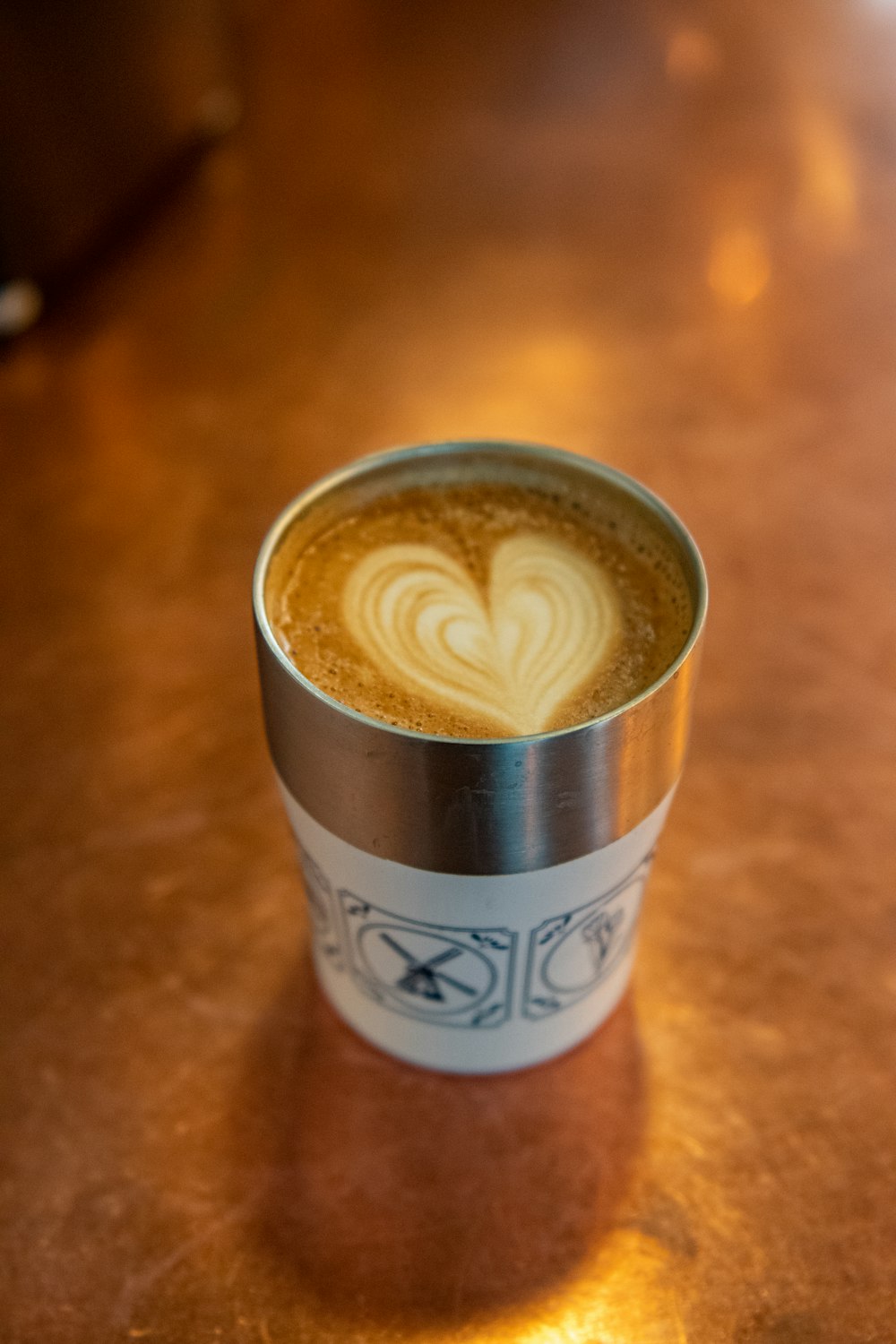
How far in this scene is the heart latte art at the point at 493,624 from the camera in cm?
46

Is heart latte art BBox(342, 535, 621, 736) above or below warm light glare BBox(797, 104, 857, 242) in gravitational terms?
above

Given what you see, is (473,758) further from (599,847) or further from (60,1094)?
(60,1094)

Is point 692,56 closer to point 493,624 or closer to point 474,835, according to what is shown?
point 493,624

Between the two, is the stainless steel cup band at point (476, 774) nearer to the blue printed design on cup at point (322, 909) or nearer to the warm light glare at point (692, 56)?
the blue printed design on cup at point (322, 909)

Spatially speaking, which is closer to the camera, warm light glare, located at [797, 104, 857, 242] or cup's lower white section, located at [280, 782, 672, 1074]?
cup's lower white section, located at [280, 782, 672, 1074]

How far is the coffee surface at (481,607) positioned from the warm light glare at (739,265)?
0.62 metres

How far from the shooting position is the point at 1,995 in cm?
57

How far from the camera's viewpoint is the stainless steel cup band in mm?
385

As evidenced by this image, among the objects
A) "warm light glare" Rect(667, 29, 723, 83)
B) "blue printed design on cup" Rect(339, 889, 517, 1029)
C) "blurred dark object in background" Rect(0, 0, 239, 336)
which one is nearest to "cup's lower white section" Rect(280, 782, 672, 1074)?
"blue printed design on cup" Rect(339, 889, 517, 1029)

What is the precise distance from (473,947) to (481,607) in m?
0.13

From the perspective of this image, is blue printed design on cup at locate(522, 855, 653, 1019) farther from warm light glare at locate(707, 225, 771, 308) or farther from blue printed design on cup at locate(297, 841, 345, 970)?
warm light glare at locate(707, 225, 771, 308)

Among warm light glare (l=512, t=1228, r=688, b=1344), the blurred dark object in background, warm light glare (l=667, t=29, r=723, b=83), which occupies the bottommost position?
warm light glare (l=512, t=1228, r=688, b=1344)

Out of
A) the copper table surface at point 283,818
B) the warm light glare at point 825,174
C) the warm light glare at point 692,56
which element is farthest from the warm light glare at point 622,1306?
the warm light glare at point 692,56

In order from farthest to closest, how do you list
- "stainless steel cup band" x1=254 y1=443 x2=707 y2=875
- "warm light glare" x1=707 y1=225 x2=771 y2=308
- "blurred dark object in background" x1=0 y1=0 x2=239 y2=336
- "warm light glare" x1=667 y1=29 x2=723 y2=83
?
"warm light glare" x1=667 y1=29 x2=723 y2=83
"warm light glare" x1=707 y1=225 x2=771 y2=308
"blurred dark object in background" x1=0 y1=0 x2=239 y2=336
"stainless steel cup band" x1=254 y1=443 x2=707 y2=875
